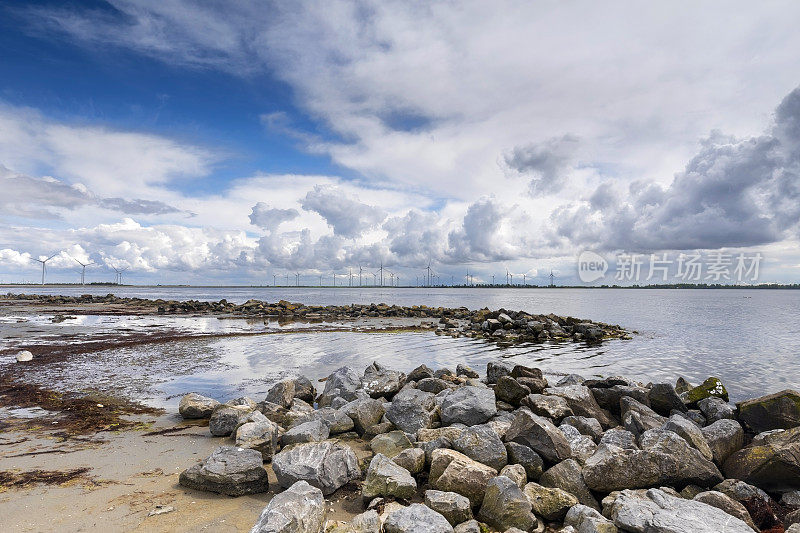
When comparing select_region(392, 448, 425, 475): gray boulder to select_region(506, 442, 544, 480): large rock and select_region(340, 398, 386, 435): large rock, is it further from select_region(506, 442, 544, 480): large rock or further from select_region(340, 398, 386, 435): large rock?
select_region(340, 398, 386, 435): large rock

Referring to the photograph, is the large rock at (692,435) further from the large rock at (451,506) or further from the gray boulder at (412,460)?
the gray boulder at (412,460)

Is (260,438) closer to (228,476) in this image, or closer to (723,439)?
(228,476)

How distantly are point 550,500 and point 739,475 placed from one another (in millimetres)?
3026

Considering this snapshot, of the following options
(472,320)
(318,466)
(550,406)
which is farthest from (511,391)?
(472,320)

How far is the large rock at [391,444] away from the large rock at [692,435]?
4.10 meters

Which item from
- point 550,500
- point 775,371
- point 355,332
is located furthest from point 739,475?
point 355,332

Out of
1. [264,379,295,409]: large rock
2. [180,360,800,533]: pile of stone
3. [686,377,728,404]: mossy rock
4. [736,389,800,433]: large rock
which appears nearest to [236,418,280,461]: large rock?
[180,360,800,533]: pile of stone

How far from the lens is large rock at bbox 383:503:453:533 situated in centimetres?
423

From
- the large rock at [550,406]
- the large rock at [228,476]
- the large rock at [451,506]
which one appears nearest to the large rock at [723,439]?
the large rock at [550,406]

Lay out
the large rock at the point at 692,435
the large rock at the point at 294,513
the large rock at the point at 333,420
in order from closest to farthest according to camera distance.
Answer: the large rock at the point at 294,513
the large rock at the point at 692,435
the large rock at the point at 333,420

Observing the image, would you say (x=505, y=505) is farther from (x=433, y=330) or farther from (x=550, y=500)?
(x=433, y=330)

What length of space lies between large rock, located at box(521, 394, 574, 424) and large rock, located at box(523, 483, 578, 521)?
3186mm

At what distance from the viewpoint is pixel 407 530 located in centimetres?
421

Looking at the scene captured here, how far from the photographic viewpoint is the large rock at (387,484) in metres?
5.32
